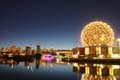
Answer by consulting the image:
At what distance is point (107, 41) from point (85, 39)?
14.2 feet

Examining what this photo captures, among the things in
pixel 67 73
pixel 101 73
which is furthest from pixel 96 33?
pixel 101 73

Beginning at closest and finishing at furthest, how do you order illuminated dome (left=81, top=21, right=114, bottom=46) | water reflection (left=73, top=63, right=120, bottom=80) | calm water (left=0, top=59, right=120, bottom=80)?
water reflection (left=73, top=63, right=120, bottom=80)
calm water (left=0, top=59, right=120, bottom=80)
illuminated dome (left=81, top=21, right=114, bottom=46)

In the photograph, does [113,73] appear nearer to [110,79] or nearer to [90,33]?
[110,79]

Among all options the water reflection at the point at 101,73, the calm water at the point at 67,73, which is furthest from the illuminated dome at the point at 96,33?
the water reflection at the point at 101,73

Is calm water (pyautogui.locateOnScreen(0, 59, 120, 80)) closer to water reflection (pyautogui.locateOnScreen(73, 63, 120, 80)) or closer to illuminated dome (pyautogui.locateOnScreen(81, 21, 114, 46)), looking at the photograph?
water reflection (pyautogui.locateOnScreen(73, 63, 120, 80))

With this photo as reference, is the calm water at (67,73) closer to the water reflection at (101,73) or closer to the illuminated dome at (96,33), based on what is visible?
the water reflection at (101,73)

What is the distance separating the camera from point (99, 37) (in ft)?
189

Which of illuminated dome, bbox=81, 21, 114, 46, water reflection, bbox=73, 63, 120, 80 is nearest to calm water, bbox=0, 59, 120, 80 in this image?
water reflection, bbox=73, 63, 120, 80

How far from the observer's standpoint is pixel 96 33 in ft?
192

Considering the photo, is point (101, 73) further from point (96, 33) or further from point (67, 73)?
point (96, 33)

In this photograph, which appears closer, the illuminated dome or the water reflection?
the water reflection

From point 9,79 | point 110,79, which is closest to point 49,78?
point 9,79

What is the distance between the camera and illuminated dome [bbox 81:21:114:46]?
57.1 meters

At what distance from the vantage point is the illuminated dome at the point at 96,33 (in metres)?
57.1
